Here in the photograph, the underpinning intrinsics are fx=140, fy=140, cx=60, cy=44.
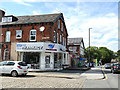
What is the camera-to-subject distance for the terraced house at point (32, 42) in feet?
70.0

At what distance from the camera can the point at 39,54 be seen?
2200 cm

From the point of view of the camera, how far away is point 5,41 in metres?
24.3

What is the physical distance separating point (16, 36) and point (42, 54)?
580cm

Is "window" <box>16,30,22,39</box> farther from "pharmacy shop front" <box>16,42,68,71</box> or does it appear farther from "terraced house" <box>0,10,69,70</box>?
"pharmacy shop front" <box>16,42,68,71</box>

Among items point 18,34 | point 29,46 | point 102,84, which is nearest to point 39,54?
point 29,46

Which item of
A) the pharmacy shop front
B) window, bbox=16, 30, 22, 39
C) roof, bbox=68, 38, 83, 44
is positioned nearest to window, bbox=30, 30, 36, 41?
the pharmacy shop front

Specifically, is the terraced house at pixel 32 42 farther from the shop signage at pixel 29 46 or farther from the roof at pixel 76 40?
the roof at pixel 76 40

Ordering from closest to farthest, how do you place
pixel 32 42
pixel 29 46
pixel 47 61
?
pixel 29 46
pixel 32 42
pixel 47 61

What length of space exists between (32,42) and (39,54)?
2.21m

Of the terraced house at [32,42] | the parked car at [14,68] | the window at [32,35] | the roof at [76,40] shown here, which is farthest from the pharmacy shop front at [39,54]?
the roof at [76,40]

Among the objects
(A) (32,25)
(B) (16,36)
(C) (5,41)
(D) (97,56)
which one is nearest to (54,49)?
(A) (32,25)

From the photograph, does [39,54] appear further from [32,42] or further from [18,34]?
[18,34]

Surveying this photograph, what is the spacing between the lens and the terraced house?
21344 millimetres

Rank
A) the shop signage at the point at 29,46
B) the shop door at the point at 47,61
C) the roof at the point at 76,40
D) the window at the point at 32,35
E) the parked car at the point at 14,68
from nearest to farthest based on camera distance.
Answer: the parked car at the point at 14,68 → the shop signage at the point at 29,46 → the shop door at the point at 47,61 → the window at the point at 32,35 → the roof at the point at 76,40
